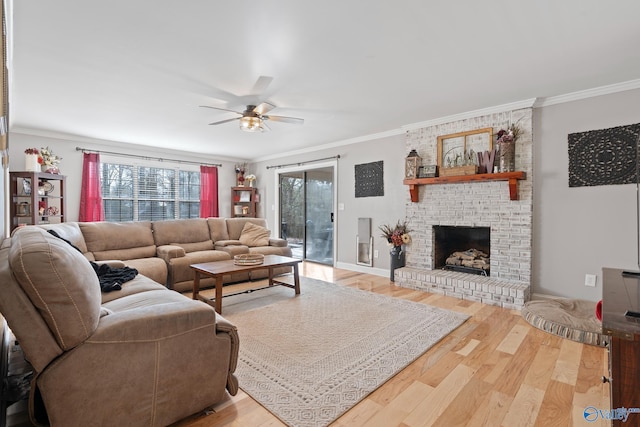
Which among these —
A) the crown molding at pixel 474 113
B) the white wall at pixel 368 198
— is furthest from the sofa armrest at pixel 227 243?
the crown molding at pixel 474 113

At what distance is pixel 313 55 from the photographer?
2484mm

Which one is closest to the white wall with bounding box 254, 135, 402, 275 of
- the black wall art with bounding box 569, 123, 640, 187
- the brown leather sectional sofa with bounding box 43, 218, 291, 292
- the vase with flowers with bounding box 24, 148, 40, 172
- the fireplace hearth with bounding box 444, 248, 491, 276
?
the fireplace hearth with bounding box 444, 248, 491, 276

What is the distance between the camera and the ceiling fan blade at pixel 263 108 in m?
3.22

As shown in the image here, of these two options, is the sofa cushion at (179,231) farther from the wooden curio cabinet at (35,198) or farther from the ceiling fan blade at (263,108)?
the ceiling fan blade at (263,108)

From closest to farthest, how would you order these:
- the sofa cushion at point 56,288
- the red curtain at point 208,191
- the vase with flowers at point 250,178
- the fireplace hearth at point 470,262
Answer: the sofa cushion at point 56,288 → the fireplace hearth at point 470,262 → the red curtain at point 208,191 → the vase with flowers at point 250,178

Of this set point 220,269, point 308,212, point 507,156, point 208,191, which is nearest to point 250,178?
point 208,191

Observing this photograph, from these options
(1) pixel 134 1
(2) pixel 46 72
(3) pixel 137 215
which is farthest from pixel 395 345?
(3) pixel 137 215

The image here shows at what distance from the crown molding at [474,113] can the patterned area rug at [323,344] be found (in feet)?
8.29

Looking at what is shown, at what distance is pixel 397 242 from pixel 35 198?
17.2 ft

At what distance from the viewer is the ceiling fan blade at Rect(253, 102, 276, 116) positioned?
3.22m

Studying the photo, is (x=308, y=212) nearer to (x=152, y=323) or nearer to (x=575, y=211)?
(x=575, y=211)

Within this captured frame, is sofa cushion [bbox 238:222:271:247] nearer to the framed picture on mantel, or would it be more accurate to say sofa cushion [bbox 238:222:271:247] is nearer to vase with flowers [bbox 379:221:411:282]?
vase with flowers [bbox 379:221:411:282]

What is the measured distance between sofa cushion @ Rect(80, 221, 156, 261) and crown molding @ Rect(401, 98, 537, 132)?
13.7 ft

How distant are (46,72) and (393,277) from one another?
4.67 m
